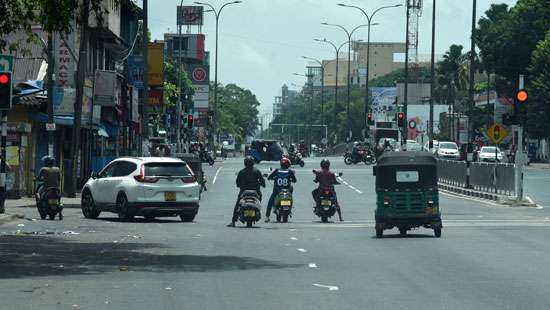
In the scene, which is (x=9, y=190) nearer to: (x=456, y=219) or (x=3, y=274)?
(x=456, y=219)

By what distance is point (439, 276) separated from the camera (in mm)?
19047

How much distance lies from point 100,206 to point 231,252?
12806mm

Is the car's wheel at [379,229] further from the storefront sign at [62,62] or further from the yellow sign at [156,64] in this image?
the yellow sign at [156,64]

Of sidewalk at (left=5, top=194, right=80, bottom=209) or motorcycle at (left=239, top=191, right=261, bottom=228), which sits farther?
sidewalk at (left=5, top=194, right=80, bottom=209)

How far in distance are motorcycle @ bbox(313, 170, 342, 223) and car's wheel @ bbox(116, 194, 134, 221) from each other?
15.6ft

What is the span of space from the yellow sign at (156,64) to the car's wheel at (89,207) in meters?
30.3

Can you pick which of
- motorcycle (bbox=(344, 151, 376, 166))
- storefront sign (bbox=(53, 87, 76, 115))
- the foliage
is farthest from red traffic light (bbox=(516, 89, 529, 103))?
the foliage

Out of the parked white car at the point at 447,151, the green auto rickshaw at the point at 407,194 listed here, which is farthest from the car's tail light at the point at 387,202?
the parked white car at the point at 447,151

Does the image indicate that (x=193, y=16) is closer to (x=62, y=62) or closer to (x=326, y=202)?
(x=62, y=62)

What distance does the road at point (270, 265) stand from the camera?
1577 centimetres

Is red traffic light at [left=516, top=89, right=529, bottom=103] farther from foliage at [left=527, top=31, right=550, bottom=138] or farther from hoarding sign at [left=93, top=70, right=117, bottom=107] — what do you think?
foliage at [left=527, top=31, right=550, bottom=138]

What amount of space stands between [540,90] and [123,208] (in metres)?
73.5

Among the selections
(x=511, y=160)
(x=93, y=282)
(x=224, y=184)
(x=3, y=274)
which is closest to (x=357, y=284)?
(x=93, y=282)

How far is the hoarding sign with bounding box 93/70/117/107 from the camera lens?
187ft
